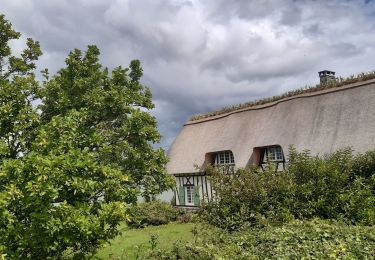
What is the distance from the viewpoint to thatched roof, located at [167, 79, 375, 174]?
18469 millimetres

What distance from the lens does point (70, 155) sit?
6375mm

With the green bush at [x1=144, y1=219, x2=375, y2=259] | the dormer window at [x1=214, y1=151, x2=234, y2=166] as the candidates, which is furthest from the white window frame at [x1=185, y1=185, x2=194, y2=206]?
the green bush at [x1=144, y1=219, x2=375, y2=259]

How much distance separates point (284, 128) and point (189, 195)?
8.76 meters

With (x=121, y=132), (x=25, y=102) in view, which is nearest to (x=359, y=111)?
(x=121, y=132)

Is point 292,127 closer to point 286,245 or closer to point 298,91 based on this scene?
point 298,91

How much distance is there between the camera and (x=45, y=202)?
578 centimetres

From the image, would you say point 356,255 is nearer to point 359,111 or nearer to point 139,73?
point 139,73

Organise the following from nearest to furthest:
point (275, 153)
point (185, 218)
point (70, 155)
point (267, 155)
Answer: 1. point (70, 155)
2. point (275, 153)
3. point (185, 218)
4. point (267, 155)

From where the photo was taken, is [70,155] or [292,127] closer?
[70,155]

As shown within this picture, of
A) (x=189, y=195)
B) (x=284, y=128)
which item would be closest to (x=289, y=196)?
(x=284, y=128)

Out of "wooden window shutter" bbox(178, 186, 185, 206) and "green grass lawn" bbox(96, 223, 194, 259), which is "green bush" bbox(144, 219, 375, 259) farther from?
"wooden window shutter" bbox(178, 186, 185, 206)

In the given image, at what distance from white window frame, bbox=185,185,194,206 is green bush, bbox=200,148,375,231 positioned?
43.2 feet

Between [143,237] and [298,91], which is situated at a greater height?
[298,91]

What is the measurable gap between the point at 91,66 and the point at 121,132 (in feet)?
7.60
